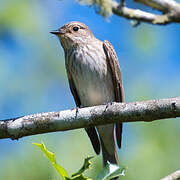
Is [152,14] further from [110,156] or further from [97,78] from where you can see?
[110,156]

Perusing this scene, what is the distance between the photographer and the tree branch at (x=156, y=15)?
482 centimetres

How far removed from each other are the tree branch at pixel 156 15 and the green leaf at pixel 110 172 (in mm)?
3076

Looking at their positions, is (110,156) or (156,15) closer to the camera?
(156,15)

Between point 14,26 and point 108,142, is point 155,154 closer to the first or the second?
point 108,142

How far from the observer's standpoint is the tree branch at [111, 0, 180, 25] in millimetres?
4820

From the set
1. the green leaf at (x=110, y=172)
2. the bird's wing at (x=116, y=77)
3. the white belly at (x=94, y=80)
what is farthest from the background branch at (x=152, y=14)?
Answer: the green leaf at (x=110, y=172)

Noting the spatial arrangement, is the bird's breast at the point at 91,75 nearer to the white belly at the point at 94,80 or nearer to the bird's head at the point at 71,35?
the white belly at the point at 94,80

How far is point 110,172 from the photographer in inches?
84.2

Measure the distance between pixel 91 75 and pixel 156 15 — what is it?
123cm

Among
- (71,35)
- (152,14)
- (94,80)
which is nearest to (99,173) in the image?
(94,80)

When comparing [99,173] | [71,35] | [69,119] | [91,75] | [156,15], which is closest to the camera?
[99,173]

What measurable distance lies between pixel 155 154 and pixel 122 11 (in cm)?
219

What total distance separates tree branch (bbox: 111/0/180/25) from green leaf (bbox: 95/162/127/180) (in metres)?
3.08

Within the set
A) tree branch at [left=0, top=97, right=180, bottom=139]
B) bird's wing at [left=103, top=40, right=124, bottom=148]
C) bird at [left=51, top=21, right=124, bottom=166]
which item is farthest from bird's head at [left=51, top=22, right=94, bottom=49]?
tree branch at [left=0, top=97, right=180, bottom=139]
